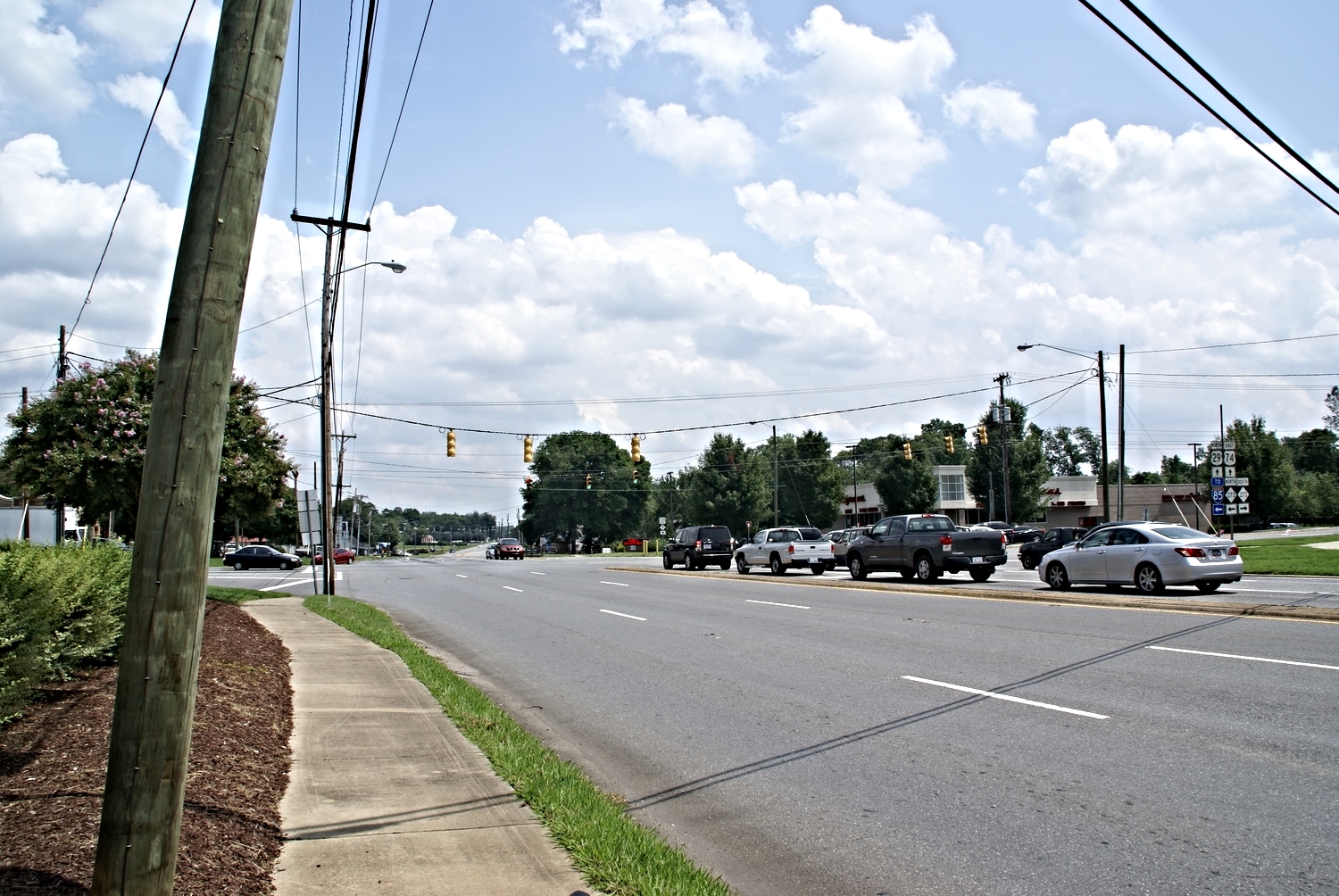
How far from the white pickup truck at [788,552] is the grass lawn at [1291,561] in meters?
12.3

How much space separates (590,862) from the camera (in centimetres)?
488

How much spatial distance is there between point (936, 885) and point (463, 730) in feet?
14.4

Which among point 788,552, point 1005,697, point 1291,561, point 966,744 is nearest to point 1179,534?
point 1291,561

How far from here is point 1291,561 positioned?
2842 cm

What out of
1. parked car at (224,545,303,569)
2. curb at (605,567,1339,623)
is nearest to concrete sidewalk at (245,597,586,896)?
curb at (605,567,1339,623)

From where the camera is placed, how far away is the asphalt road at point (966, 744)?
5.04 m

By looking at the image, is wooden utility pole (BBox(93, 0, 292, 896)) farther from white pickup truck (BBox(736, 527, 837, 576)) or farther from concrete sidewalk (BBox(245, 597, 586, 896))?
white pickup truck (BBox(736, 527, 837, 576))

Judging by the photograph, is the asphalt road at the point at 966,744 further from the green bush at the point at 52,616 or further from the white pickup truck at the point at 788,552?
the white pickup truck at the point at 788,552

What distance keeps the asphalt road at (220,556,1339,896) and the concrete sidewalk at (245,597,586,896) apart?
38.0 inches

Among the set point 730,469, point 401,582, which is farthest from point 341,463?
point 730,469

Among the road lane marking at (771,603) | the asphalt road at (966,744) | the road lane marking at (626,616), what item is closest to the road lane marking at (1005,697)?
the asphalt road at (966,744)

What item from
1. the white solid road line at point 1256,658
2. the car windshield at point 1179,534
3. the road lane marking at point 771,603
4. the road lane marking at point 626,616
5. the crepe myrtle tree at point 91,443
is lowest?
the road lane marking at point 626,616

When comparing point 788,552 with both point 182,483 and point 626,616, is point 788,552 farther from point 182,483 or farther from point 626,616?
point 182,483

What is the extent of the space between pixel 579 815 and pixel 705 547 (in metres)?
32.6
